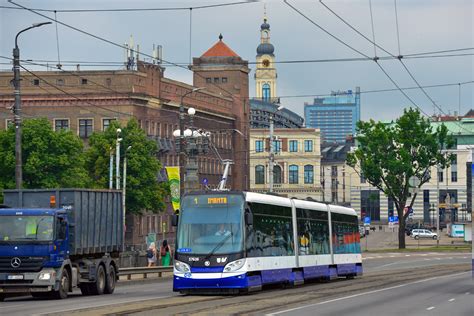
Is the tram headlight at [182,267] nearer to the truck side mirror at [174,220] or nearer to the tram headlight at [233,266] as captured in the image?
the tram headlight at [233,266]

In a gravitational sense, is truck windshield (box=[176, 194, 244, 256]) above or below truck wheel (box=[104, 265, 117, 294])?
above

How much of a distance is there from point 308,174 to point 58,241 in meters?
161

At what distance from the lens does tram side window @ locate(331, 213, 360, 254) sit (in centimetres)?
4856

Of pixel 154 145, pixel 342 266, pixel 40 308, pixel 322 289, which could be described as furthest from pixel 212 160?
pixel 40 308

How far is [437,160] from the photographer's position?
103500 mm

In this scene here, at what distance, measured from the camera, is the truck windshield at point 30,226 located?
1346 inches

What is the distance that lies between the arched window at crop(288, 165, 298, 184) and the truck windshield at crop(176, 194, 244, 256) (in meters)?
157

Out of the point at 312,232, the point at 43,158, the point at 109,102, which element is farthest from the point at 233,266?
the point at 109,102

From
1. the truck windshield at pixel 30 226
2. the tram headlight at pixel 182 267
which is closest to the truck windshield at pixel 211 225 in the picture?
the tram headlight at pixel 182 267

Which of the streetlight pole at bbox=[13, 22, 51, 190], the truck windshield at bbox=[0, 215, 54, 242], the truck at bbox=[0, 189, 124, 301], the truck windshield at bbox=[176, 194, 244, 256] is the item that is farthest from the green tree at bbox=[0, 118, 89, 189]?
the truck windshield at bbox=[0, 215, 54, 242]

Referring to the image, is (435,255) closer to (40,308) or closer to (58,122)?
(58,122)

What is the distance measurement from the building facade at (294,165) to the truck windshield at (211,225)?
15161 cm

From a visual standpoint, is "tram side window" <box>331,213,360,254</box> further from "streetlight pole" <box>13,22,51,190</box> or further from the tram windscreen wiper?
"streetlight pole" <box>13,22,51,190</box>

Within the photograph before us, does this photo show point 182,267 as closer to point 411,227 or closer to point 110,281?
point 110,281
